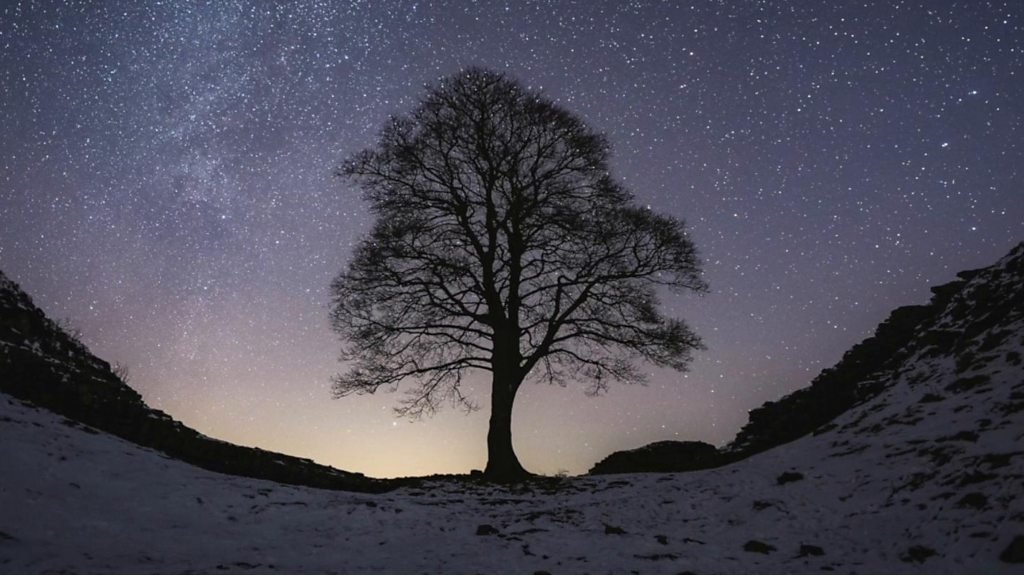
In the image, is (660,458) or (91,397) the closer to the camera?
(91,397)

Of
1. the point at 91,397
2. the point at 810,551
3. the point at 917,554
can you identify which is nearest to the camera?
the point at 917,554

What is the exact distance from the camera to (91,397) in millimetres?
10789

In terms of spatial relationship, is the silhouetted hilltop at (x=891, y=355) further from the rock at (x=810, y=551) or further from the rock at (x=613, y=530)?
Result: the rock at (x=810, y=551)

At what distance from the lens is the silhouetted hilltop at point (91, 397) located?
1019 centimetres

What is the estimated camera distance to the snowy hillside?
21.6 feet

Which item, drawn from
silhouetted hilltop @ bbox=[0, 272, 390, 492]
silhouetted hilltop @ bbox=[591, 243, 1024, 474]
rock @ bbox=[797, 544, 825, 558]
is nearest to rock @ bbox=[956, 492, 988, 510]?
rock @ bbox=[797, 544, 825, 558]

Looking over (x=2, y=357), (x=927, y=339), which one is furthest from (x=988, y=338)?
(x=2, y=357)

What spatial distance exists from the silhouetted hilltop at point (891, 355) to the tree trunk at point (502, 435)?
8.40 feet

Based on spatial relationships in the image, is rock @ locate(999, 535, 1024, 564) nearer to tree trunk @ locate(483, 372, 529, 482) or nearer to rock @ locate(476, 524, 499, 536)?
rock @ locate(476, 524, 499, 536)

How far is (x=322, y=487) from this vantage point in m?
12.2

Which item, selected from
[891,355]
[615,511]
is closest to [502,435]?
[615,511]

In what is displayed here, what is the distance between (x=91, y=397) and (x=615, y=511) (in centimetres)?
897

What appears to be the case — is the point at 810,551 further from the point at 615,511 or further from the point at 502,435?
the point at 502,435

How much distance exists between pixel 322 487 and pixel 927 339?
1346cm
